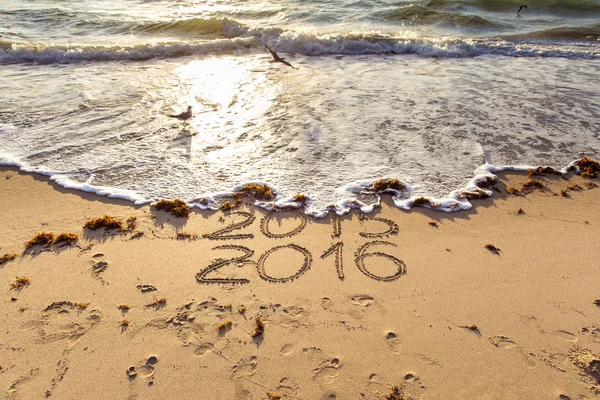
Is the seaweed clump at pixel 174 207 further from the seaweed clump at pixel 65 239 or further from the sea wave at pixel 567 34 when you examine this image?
the sea wave at pixel 567 34

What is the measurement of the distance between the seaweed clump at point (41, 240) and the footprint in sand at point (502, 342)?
3.94m

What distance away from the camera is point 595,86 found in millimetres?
6875

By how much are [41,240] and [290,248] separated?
238 centimetres

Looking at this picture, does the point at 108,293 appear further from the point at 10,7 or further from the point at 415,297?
the point at 10,7

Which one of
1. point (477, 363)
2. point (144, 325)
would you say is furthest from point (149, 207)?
point (477, 363)

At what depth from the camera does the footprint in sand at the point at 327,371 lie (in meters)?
2.47

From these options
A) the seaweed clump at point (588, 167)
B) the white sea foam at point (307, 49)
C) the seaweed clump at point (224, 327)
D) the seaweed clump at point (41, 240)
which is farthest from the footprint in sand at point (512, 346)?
the white sea foam at point (307, 49)

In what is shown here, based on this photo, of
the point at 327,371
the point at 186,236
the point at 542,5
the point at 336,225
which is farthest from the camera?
the point at 542,5

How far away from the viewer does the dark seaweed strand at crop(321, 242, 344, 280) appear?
3261 mm

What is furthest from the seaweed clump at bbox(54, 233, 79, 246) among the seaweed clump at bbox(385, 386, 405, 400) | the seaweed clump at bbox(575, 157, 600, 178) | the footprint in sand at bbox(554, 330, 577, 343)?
the seaweed clump at bbox(575, 157, 600, 178)

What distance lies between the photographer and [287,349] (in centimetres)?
266

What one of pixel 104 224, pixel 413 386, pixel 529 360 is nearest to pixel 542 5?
pixel 529 360

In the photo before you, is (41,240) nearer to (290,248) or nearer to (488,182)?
(290,248)

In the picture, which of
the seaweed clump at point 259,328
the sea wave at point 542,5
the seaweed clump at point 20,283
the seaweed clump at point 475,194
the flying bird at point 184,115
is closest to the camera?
the seaweed clump at point 259,328
